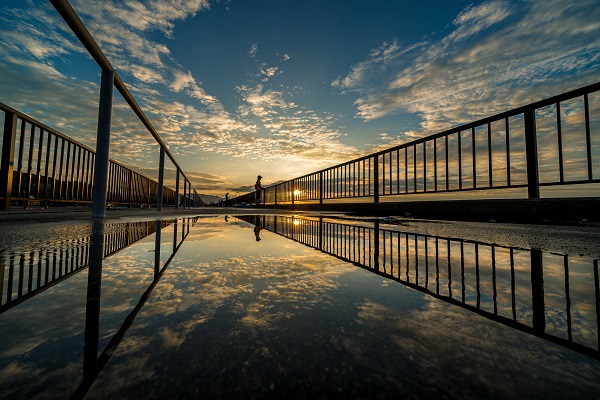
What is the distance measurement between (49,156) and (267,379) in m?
7.44

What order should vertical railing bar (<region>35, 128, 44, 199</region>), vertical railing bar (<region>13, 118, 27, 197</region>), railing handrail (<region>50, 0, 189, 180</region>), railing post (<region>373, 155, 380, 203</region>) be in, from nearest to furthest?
railing handrail (<region>50, 0, 189, 180</region>), vertical railing bar (<region>13, 118, 27, 197</region>), vertical railing bar (<region>35, 128, 44, 199</region>), railing post (<region>373, 155, 380, 203</region>)

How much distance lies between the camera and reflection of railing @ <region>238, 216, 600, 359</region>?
2.22 feet

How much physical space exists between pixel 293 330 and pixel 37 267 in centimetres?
119

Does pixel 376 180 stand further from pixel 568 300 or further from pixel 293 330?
pixel 293 330

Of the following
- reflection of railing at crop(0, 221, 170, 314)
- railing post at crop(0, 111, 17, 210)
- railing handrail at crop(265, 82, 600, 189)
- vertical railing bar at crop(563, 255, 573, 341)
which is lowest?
vertical railing bar at crop(563, 255, 573, 341)

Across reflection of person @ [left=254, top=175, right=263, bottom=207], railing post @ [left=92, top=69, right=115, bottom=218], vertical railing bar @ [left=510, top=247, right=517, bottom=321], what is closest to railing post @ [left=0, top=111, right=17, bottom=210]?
railing post @ [left=92, top=69, right=115, bottom=218]

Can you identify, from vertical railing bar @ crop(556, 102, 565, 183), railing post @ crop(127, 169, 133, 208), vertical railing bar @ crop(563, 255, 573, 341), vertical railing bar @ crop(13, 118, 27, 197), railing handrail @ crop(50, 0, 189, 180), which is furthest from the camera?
railing post @ crop(127, 169, 133, 208)

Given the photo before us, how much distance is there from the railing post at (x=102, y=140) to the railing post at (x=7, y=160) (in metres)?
1.68

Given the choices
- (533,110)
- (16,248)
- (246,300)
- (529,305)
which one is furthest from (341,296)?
(533,110)

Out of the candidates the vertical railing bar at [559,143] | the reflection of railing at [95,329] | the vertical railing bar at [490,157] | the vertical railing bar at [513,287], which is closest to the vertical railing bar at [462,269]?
the vertical railing bar at [513,287]

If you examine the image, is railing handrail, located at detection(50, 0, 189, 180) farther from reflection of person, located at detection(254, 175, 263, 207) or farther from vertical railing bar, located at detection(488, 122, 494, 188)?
reflection of person, located at detection(254, 175, 263, 207)

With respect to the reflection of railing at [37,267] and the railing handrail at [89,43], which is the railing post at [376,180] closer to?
the railing handrail at [89,43]

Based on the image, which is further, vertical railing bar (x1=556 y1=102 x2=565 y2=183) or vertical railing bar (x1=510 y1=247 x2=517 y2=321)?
vertical railing bar (x1=556 y1=102 x2=565 y2=183)

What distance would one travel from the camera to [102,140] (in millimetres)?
3850
